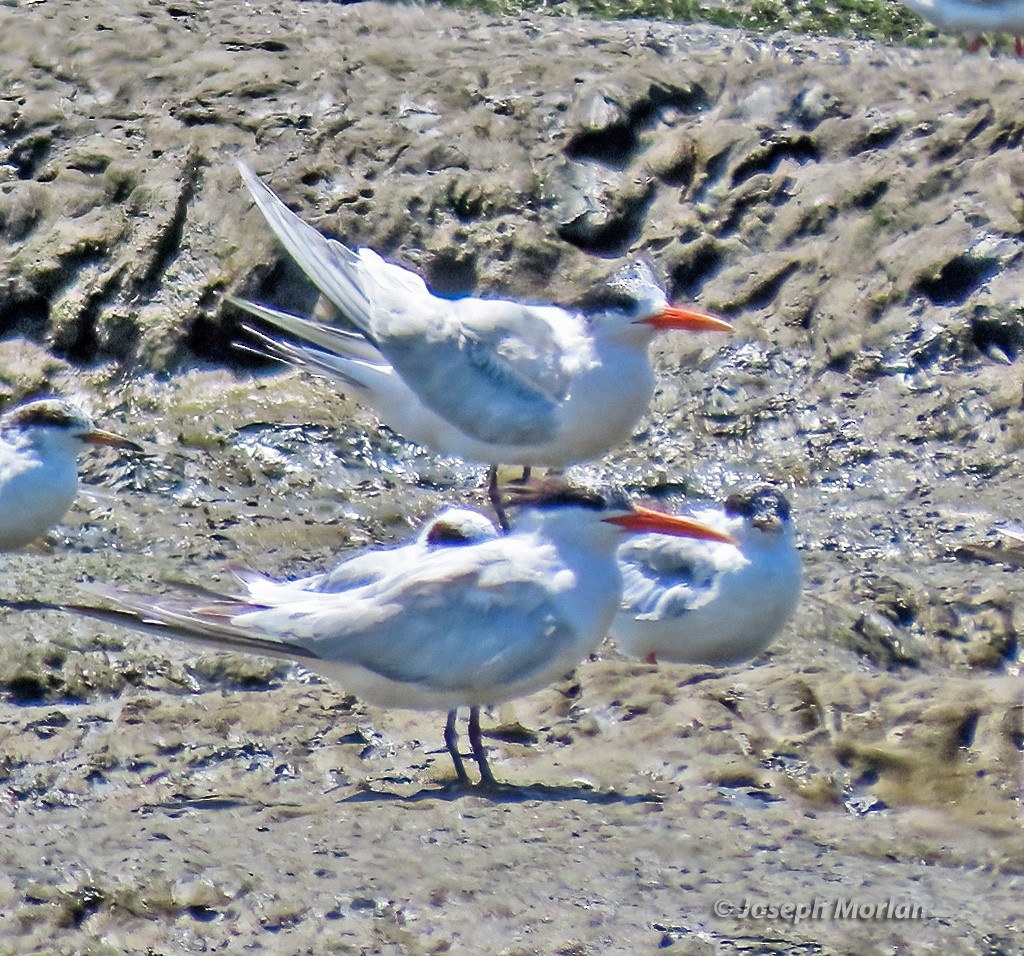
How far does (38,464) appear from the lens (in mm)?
6820

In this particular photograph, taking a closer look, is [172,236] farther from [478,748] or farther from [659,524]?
[478,748]

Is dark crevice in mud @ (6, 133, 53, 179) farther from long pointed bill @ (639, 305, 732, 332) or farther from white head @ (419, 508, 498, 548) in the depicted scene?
white head @ (419, 508, 498, 548)

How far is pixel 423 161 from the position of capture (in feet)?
29.7

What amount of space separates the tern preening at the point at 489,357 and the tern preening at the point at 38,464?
835 millimetres

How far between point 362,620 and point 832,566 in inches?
107

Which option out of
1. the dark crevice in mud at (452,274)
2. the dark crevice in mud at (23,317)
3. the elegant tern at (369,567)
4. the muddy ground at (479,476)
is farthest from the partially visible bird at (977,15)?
the elegant tern at (369,567)

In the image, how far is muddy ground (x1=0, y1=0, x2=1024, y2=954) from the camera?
4.13 m

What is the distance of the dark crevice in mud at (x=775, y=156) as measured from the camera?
8.98 m

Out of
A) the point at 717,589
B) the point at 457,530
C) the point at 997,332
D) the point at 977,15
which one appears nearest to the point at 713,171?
the point at 997,332

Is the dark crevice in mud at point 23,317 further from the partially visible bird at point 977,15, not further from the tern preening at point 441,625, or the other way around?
the partially visible bird at point 977,15

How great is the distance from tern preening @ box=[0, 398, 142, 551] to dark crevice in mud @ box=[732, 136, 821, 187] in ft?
11.0

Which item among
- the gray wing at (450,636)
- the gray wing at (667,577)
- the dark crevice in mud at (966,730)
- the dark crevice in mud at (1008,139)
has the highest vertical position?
the dark crevice in mud at (1008,139)

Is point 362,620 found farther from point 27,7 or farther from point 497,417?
point 27,7

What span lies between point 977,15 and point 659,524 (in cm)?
714
